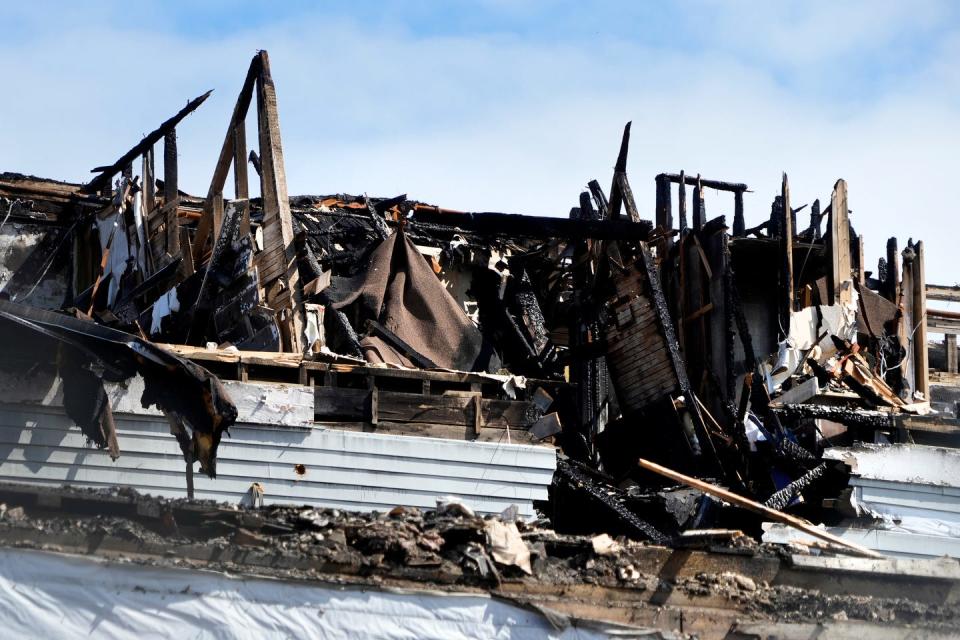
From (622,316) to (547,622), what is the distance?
764 centimetres

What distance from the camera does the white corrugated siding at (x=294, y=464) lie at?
1190cm

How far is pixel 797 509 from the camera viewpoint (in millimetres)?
13945

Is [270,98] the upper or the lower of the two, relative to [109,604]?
upper

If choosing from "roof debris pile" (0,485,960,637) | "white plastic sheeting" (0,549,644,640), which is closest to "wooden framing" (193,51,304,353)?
"roof debris pile" (0,485,960,637)

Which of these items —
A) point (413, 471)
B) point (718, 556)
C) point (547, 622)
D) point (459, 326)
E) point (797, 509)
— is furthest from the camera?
point (459, 326)

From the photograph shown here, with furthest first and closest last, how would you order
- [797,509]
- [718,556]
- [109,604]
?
1. [797,509]
2. [718,556]
3. [109,604]

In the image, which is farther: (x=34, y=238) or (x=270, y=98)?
(x=34, y=238)

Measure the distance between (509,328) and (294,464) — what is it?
192 inches

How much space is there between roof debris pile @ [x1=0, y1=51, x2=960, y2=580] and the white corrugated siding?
0.29 metres

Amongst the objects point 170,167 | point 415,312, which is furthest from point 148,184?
point 415,312

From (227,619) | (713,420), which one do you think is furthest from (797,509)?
(227,619)

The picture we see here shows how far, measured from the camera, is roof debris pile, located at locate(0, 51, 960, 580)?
11336 mm

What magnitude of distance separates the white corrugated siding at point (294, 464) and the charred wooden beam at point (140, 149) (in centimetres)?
602

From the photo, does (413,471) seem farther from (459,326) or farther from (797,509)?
(797,509)
